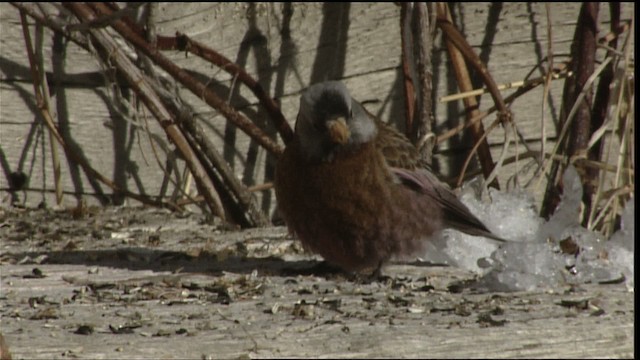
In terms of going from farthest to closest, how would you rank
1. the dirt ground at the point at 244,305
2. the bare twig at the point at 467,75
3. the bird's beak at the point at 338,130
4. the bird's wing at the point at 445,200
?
the bare twig at the point at 467,75 → the bird's wing at the point at 445,200 → the bird's beak at the point at 338,130 → the dirt ground at the point at 244,305

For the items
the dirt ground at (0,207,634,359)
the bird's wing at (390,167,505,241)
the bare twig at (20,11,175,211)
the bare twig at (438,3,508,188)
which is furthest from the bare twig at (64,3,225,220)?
the bird's wing at (390,167,505,241)

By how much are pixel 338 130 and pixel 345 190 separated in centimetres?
15

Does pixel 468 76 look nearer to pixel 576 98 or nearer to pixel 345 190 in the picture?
pixel 576 98

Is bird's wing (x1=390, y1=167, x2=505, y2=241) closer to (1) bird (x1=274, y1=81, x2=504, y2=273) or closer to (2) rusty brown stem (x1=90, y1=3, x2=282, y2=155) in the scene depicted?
(1) bird (x1=274, y1=81, x2=504, y2=273)

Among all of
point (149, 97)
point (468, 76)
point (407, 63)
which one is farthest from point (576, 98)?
point (149, 97)

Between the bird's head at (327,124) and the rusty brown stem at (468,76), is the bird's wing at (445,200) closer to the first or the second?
the bird's head at (327,124)

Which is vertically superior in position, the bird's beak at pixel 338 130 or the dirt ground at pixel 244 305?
the bird's beak at pixel 338 130

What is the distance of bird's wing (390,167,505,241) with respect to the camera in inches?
115

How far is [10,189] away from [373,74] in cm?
122

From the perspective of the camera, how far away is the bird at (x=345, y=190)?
2.80 meters

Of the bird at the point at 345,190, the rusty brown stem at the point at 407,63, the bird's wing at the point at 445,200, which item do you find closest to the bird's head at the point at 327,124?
the bird at the point at 345,190

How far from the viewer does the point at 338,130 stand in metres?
2.78

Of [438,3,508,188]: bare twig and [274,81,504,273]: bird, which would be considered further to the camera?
[438,3,508,188]: bare twig

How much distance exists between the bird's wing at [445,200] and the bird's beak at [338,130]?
0.16 m
